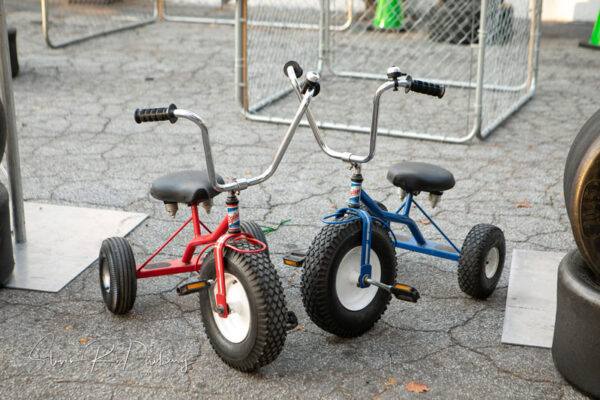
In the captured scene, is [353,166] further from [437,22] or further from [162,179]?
[437,22]

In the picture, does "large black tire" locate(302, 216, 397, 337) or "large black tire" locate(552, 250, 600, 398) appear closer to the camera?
"large black tire" locate(552, 250, 600, 398)

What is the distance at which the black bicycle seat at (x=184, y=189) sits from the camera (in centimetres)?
315

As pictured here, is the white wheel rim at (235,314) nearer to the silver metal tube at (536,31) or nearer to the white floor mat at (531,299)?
the white floor mat at (531,299)

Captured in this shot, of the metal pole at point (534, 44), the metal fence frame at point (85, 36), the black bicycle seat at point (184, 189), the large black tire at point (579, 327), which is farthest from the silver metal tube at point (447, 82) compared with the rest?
the large black tire at point (579, 327)

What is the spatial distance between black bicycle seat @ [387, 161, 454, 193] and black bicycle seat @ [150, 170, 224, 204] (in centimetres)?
87

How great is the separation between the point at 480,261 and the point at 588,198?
2.77ft

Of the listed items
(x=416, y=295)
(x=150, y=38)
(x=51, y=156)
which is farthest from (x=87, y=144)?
(x=150, y=38)

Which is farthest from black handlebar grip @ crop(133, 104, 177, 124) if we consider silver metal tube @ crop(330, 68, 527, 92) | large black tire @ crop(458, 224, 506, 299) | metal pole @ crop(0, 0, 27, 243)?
silver metal tube @ crop(330, 68, 527, 92)

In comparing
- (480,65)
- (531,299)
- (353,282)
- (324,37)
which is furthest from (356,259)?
(324,37)

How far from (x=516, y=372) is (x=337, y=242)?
856 millimetres

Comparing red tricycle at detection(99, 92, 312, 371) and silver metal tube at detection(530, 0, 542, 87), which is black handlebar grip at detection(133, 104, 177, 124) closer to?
red tricycle at detection(99, 92, 312, 371)

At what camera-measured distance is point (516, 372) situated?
2.90 metres

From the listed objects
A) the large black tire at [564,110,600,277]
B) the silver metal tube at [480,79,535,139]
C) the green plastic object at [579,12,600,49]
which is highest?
the green plastic object at [579,12,600,49]

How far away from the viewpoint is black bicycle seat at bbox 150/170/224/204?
3.15m
